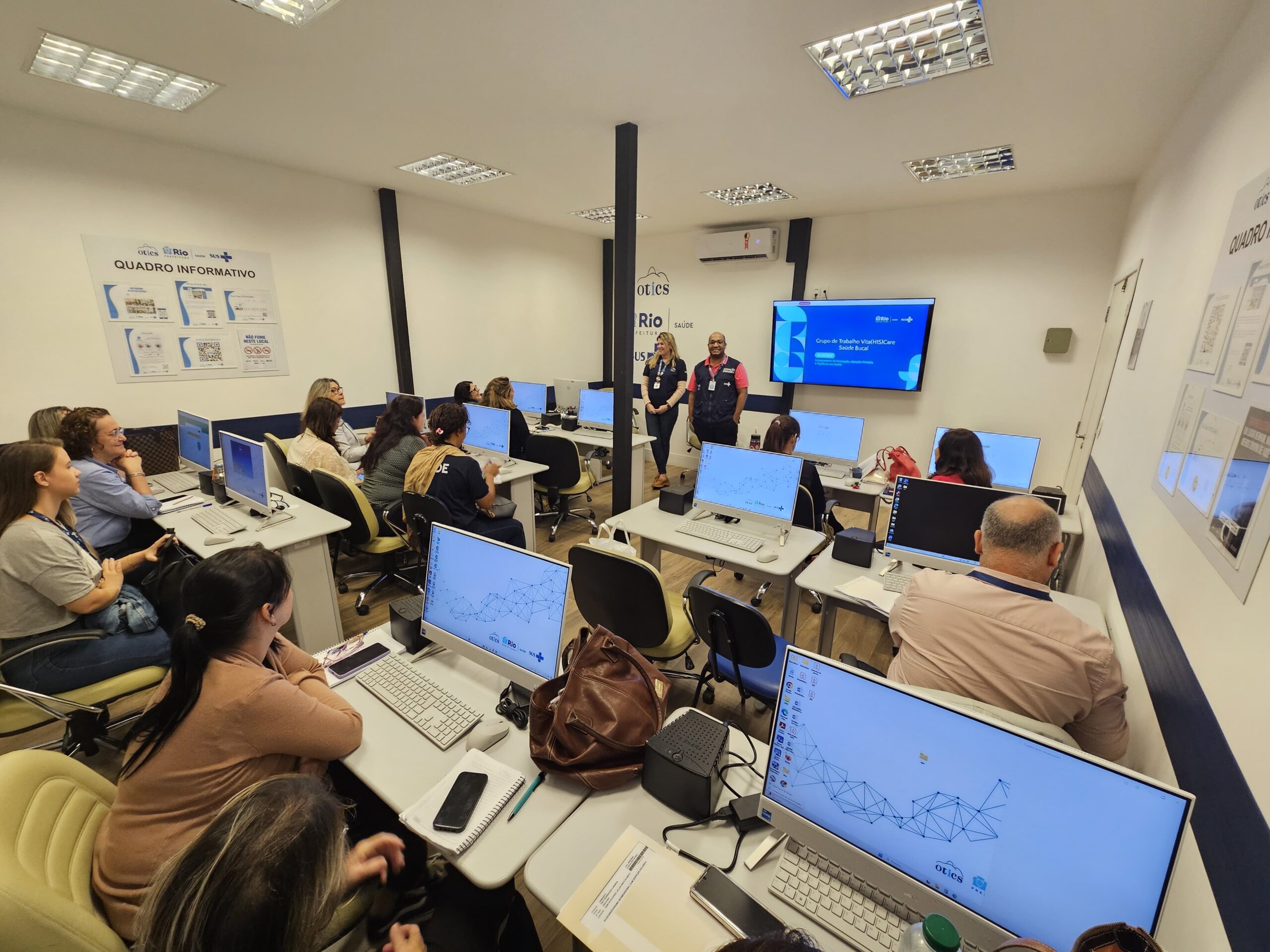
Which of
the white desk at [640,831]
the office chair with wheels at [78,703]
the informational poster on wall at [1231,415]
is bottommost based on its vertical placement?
the office chair with wheels at [78,703]

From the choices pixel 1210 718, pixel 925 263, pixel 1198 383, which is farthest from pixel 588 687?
pixel 925 263

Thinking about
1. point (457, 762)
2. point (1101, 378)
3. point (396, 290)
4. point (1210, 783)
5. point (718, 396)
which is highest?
point (396, 290)

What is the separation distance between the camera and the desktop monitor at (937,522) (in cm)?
208

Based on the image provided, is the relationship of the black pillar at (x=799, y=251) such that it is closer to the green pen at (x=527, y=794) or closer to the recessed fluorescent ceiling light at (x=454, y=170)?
the recessed fluorescent ceiling light at (x=454, y=170)

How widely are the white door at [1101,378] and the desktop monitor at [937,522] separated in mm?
2081

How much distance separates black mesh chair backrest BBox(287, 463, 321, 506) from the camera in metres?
3.26

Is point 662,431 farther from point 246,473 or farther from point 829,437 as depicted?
point 246,473

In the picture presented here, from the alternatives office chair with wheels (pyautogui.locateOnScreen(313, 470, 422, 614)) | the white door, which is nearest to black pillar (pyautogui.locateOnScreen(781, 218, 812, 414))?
the white door

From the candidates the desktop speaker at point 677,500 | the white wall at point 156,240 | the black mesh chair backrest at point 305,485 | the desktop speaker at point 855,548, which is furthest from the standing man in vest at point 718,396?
the black mesh chair backrest at point 305,485

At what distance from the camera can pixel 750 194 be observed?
15.9 feet

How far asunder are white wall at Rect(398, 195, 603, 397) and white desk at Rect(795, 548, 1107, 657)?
4.52m

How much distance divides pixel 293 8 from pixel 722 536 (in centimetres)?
307

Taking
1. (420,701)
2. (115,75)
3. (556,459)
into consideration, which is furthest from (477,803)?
(115,75)

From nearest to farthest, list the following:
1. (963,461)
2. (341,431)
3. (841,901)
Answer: (841,901) < (963,461) < (341,431)
